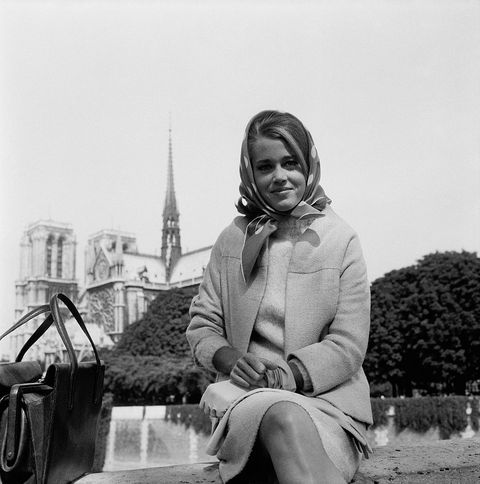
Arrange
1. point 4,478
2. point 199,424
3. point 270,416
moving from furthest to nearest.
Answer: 1. point 199,424
2. point 4,478
3. point 270,416

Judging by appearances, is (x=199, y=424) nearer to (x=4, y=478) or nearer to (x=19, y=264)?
(x=4, y=478)

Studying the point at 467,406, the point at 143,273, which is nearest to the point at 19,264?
the point at 143,273

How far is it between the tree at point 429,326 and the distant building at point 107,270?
139 ft

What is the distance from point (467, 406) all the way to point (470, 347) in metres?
5.13

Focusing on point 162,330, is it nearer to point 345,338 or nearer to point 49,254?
point 345,338

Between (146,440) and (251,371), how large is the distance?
82.5 feet

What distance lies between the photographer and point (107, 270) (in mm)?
78250

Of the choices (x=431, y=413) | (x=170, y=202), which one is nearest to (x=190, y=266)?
(x=170, y=202)

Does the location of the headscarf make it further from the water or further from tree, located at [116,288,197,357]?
tree, located at [116,288,197,357]

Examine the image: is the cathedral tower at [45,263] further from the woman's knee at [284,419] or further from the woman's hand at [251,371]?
the woman's knee at [284,419]

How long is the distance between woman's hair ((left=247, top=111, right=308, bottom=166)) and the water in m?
22.9

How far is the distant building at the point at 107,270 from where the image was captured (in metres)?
70.8

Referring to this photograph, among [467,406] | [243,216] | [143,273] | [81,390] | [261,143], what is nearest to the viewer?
[81,390]

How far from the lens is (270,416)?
1.78 metres
